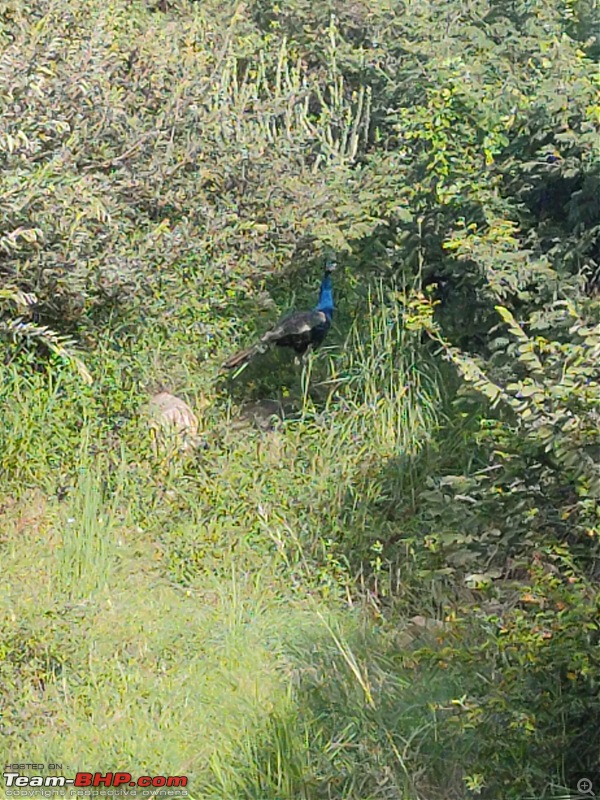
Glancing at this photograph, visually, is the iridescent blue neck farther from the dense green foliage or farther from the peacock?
the dense green foliage

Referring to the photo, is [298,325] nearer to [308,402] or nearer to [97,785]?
[308,402]

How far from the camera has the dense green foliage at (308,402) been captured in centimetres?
330

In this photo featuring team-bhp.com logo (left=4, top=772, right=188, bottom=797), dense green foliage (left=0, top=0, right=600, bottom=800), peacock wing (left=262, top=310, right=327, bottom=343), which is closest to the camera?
dense green foliage (left=0, top=0, right=600, bottom=800)

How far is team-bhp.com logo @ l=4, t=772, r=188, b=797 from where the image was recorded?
349 cm

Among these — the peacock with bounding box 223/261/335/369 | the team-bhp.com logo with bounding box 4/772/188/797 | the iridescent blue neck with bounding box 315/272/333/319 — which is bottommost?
the team-bhp.com logo with bounding box 4/772/188/797

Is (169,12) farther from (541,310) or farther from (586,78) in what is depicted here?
(541,310)

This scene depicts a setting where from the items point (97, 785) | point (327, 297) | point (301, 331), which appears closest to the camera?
point (97, 785)

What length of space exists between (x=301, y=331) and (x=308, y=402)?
46 centimetres

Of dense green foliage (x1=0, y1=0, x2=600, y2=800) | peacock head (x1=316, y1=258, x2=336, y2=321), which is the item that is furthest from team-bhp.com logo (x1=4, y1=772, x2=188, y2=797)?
peacock head (x1=316, y1=258, x2=336, y2=321)

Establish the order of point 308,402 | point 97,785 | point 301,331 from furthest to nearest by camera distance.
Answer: point 301,331
point 308,402
point 97,785

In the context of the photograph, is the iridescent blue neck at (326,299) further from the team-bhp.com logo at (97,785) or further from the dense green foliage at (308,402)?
the team-bhp.com logo at (97,785)

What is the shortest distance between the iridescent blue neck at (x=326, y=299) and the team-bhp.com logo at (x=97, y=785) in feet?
9.75

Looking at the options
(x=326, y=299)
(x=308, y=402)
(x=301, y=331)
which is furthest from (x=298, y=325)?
(x=308, y=402)

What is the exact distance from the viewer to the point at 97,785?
3525 mm
